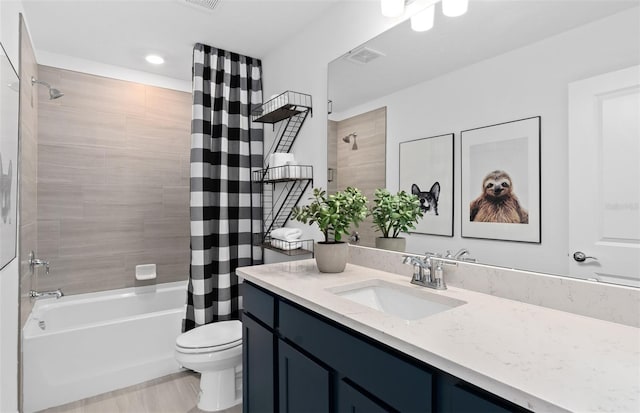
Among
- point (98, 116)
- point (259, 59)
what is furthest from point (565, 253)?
point (98, 116)

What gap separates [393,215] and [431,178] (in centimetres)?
28

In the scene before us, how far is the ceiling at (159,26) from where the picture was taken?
206 cm

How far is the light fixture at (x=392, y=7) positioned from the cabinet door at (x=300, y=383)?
1.58m

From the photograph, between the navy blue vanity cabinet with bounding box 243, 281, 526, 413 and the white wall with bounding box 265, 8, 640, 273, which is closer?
the navy blue vanity cabinet with bounding box 243, 281, 526, 413

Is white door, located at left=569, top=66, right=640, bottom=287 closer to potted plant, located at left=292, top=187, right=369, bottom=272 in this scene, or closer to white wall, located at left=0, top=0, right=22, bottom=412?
potted plant, located at left=292, top=187, right=369, bottom=272

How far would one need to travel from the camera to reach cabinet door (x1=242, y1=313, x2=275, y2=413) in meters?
1.46

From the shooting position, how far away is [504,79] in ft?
4.21

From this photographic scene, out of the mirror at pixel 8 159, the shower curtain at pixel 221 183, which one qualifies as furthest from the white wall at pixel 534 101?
the mirror at pixel 8 159

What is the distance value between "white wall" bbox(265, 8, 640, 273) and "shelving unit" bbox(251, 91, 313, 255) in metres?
0.83

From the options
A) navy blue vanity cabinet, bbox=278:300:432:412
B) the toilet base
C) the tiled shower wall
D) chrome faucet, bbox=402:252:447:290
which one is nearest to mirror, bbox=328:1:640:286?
chrome faucet, bbox=402:252:447:290

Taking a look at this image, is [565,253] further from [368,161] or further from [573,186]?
[368,161]

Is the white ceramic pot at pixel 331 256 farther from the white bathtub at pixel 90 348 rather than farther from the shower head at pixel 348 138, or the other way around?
the white bathtub at pixel 90 348

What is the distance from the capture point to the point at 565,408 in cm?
58

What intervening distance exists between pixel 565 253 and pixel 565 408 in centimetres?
70
